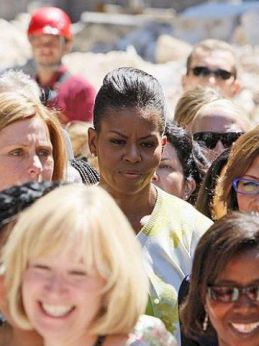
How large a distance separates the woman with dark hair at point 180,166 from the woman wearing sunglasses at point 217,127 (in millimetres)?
304

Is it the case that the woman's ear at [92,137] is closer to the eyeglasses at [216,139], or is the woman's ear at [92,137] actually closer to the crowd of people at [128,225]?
the crowd of people at [128,225]

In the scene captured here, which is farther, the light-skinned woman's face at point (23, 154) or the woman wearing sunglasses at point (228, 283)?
the light-skinned woman's face at point (23, 154)

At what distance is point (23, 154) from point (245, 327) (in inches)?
53.8

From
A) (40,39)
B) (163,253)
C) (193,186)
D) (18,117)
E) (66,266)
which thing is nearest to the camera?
(66,266)

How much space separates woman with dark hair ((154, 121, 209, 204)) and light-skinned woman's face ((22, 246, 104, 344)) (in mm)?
2064

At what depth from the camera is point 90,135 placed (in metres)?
5.02

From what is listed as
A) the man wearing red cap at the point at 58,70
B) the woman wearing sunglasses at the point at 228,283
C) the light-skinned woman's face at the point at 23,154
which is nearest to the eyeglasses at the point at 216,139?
the man wearing red cap at the point at 58,70

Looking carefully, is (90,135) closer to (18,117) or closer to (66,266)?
(18,117)

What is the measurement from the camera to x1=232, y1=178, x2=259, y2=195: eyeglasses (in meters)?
5.00

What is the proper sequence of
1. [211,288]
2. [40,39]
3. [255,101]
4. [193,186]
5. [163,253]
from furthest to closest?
[255,101], [40,39], [193,186], [163,253], [211,288]

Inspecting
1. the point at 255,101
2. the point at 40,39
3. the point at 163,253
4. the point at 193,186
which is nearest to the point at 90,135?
the point at 163,253

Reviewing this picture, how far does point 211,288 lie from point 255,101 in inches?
340

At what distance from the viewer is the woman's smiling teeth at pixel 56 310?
3668 mm

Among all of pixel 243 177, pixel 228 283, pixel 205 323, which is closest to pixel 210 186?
pixel 243 177
